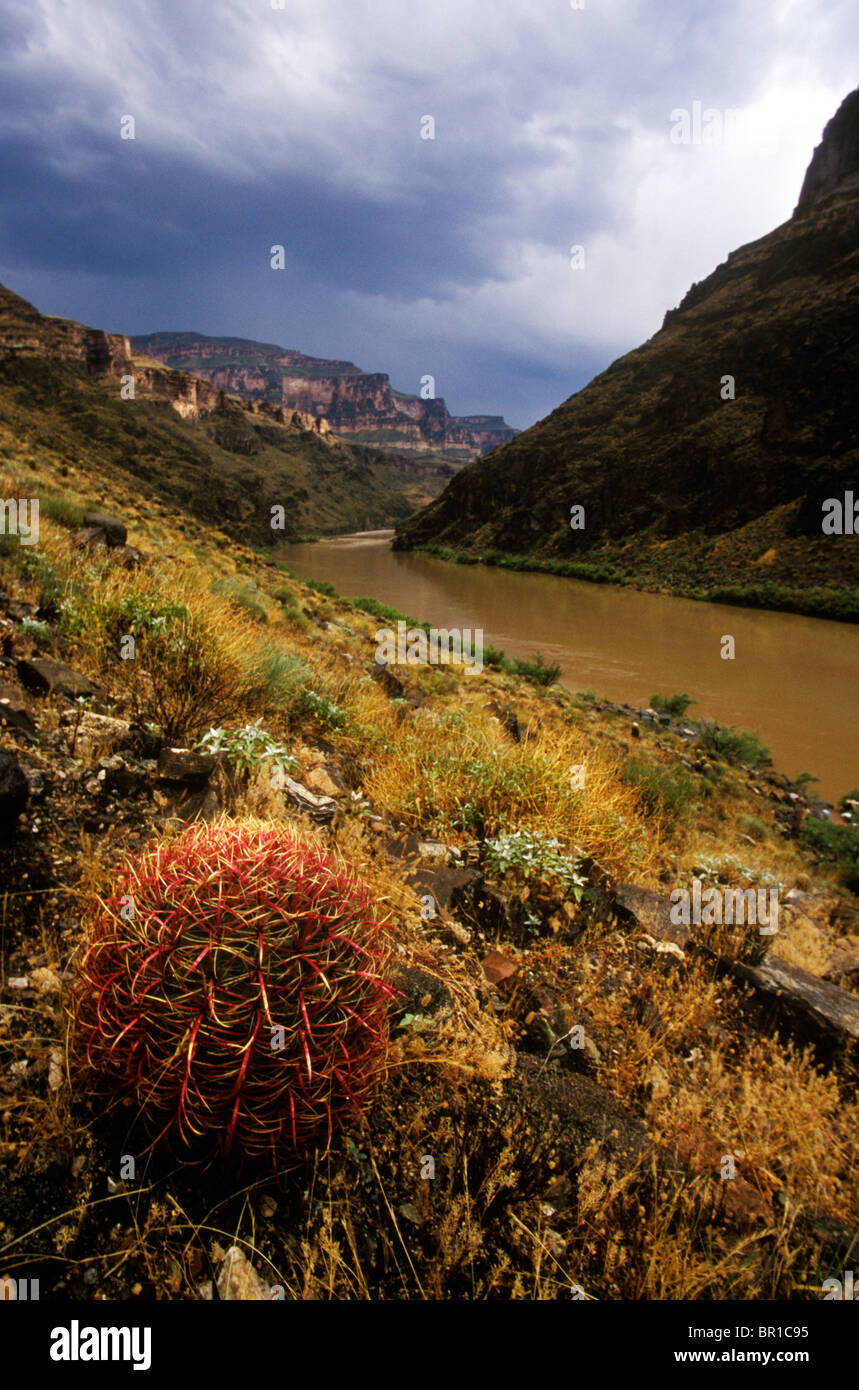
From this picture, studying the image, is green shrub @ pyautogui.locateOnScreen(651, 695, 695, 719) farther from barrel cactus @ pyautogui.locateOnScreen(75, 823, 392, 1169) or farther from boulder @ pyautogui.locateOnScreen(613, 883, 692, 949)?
barrel cactus @ pyautogui.locateOnScreen(75, 823, 392, 1169)

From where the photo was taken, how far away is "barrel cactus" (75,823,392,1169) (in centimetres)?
142

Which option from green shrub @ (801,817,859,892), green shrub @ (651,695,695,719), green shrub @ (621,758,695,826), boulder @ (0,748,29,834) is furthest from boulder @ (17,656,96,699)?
green shrub @ (651,695,695,719)

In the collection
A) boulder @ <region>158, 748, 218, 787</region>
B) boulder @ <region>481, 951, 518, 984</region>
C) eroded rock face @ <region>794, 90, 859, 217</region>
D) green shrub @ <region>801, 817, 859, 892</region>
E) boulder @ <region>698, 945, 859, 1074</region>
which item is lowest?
green shrub @ <region>801, 817, 859, 892</region>

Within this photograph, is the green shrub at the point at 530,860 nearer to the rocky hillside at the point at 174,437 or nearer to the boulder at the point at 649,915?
the boulder at the point at 649,915

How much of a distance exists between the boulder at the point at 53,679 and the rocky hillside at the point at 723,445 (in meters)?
37.3

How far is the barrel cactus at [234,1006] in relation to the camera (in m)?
1.42

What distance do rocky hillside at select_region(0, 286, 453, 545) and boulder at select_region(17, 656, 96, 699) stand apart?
15006mm

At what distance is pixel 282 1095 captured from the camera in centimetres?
147

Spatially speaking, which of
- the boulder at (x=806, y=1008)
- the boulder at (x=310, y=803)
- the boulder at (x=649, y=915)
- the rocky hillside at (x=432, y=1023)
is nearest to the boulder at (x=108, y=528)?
the rocky hillside at (x=432, y=1023)

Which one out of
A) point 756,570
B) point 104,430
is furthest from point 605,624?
point 104,430

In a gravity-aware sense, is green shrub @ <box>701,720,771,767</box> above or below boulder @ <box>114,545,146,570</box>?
below
